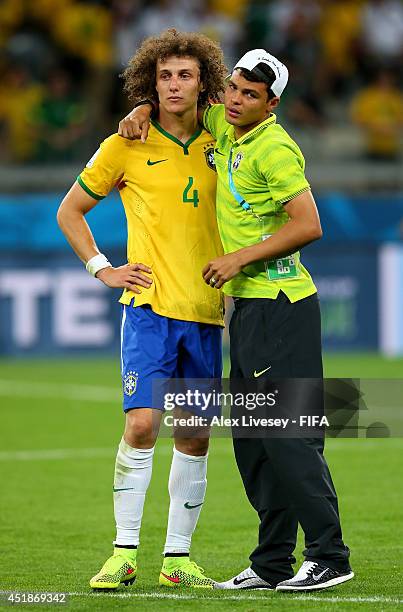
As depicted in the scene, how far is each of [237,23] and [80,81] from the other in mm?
2757

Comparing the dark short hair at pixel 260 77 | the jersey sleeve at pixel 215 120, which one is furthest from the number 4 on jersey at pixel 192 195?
the dark short hair at pixel 260 77

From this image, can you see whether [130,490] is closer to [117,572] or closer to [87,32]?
[117,572]

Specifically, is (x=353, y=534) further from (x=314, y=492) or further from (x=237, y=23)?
(x=237, y=23)

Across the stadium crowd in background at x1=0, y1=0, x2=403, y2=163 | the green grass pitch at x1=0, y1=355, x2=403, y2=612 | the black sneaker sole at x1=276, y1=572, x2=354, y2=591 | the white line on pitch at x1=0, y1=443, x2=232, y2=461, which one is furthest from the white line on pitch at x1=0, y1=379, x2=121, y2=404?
the black sneaker sole at x1=276, y1=572, x2=354, y2=591

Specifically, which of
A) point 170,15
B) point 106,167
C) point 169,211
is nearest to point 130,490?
point 169,211

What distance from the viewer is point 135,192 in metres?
6.04

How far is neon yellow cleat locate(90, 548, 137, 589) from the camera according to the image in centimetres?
575

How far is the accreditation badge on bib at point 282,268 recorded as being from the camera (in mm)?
5648

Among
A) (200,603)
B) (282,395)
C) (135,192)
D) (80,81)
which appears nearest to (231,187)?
(135,192)

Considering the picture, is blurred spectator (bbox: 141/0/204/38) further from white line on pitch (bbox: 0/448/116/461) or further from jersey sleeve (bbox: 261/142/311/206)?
jersey sleeve (bbox: 261/142/311/206)

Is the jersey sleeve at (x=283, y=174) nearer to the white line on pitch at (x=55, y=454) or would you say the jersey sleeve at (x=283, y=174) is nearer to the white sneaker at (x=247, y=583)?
the white sneaker at (x=247, y=583)

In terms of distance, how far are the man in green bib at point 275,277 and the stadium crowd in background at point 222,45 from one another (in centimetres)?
1384

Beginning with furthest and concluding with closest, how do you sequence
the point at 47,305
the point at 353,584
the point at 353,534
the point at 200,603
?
the point at 47,305, the point at 353,534, the point at 353,584, the point at 200,603

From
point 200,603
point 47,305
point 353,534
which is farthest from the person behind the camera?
point 47,305
